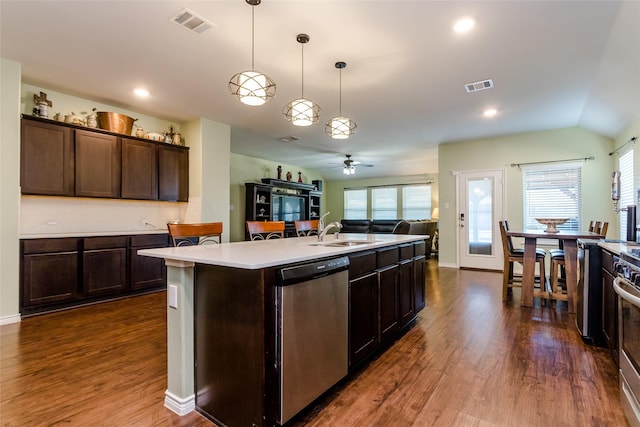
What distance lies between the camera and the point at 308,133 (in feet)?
19.5

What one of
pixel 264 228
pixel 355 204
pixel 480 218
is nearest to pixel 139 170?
pixel 264 228

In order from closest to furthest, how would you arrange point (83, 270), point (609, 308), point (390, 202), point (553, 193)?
point (609, 308)
point (83, 270)
point (553, 193)
point (390, 202)

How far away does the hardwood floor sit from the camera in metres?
1.70

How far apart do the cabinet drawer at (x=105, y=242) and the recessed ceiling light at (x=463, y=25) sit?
4.37 metres

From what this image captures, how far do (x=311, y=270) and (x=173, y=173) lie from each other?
3.97 meters

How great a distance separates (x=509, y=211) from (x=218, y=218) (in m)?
5.20

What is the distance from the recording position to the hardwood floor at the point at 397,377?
1697 millimetres

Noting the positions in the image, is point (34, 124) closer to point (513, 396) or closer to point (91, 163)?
point (91, 163)

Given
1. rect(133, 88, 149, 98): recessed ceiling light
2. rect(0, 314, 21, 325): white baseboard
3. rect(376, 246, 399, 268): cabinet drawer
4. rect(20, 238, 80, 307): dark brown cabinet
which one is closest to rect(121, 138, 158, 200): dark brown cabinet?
rect(133, 88, 149, 98): recessed ceiling light

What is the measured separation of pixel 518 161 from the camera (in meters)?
5.78

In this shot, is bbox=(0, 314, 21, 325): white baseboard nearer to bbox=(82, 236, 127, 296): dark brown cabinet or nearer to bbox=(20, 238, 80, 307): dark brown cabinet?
bbox=(20, 238, 80, 307): dark brown cabinet

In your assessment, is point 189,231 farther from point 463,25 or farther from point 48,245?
point 463,25

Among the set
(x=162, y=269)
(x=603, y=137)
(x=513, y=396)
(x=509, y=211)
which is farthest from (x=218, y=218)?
(x=603, y=137)

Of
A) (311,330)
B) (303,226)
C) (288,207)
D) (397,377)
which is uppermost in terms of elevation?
(288,207)
